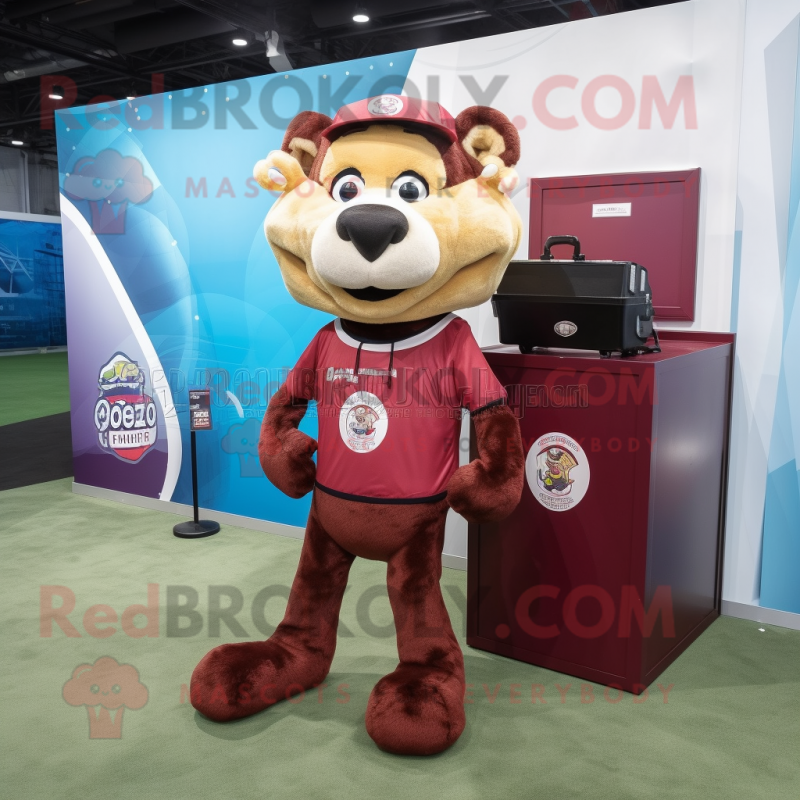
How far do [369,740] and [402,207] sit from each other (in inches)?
58.3

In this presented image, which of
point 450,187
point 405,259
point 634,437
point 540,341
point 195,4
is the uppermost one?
point 195,4

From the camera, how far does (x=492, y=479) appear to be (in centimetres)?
226

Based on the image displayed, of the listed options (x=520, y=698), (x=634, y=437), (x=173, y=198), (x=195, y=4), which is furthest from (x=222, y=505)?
(x=195, y=4)

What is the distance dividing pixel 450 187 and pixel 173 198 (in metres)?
2.51

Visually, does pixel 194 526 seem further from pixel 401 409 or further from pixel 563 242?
pixel 563 242

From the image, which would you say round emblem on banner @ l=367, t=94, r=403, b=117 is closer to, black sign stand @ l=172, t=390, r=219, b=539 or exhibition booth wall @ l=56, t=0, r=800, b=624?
exhibition booth wall @ l=56, t=0, r=800, b=624

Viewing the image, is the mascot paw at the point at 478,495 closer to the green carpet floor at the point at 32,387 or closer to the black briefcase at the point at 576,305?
the black briefcase at the point at 576,305

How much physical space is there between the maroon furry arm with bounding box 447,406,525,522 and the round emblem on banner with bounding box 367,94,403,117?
904 millimetres

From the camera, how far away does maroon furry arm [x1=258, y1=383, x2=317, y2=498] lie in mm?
2477

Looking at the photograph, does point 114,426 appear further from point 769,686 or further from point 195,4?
point 195,4

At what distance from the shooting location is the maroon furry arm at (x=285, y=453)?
2.48 meters

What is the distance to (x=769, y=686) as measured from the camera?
2637mm

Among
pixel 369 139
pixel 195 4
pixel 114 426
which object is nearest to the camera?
pixel 369 139

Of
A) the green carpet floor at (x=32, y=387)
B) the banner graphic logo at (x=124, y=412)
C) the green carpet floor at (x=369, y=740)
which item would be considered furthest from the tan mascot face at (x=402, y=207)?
the green carpet floor at (x=32, y=387)
